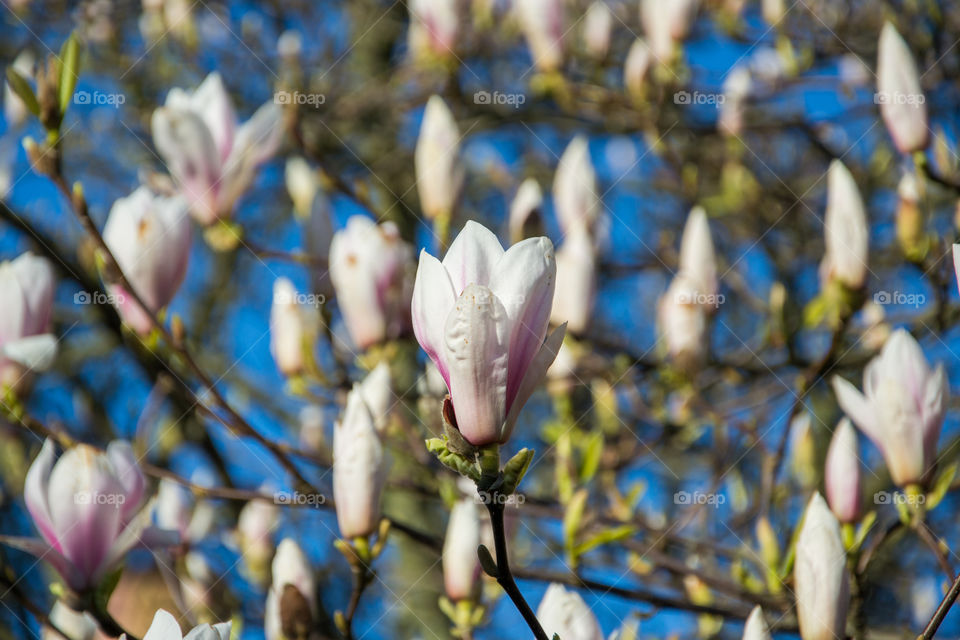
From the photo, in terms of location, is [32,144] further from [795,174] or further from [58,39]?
[795,174]

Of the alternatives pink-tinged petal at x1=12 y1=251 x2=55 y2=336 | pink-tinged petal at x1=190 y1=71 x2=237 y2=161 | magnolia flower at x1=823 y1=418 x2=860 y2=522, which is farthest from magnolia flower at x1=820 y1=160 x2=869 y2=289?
pink-tinged petal at x1=12 y1=251 x2=55 y2=336

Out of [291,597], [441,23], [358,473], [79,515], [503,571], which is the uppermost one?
[441,23]

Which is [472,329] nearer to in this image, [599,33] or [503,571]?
[503,571]

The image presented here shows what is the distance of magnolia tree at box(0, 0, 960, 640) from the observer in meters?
1.31

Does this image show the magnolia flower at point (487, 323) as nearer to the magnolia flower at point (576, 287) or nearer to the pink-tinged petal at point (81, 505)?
the pink-tinged petal at point (81, 505)

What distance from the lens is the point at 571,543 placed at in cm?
165

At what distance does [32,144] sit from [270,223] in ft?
9.83

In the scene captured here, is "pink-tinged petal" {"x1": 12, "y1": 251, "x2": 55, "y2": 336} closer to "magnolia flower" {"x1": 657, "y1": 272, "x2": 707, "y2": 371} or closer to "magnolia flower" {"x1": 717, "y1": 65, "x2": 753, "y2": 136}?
"magnolia flower" {"x1": 657, "y1": 272, "x2": 707, "y2": 371}

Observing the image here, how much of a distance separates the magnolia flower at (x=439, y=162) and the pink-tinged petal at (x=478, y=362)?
1302 millimetres

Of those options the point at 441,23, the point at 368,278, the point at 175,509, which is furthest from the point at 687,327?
the point at 175,509

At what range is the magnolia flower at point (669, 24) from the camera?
2.58m

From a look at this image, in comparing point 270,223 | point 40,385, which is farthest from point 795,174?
point 40,385

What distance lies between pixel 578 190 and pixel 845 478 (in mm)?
1048

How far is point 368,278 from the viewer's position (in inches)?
73.4
